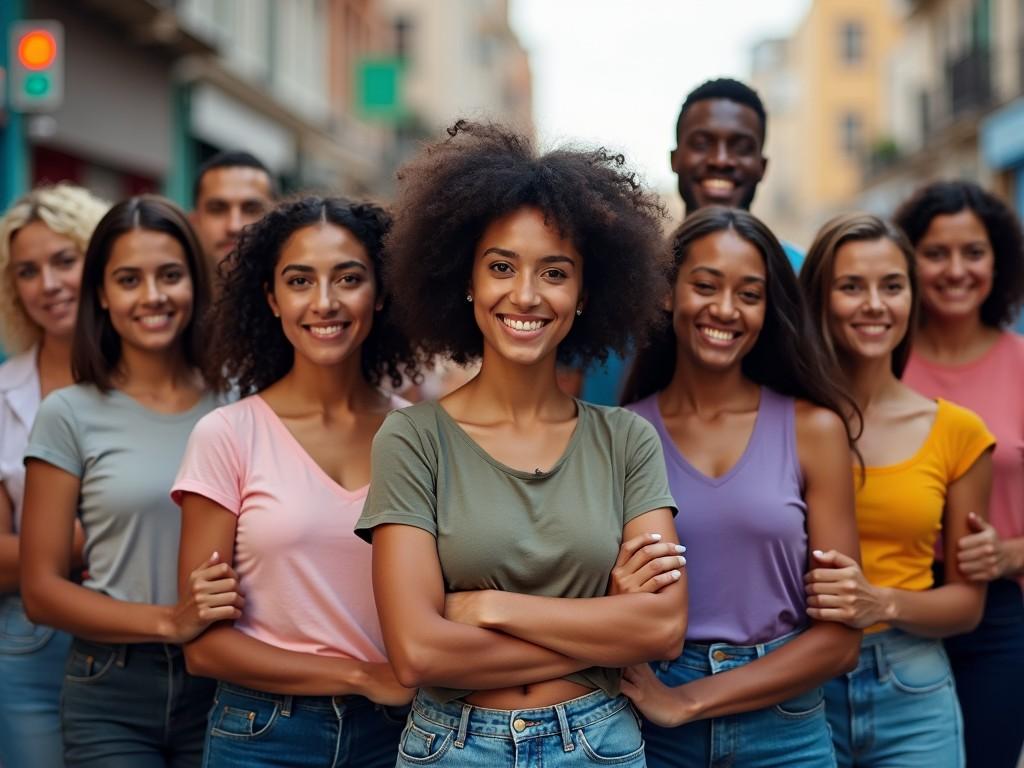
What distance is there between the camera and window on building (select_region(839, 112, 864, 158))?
4666 cm

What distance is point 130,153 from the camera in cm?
1521

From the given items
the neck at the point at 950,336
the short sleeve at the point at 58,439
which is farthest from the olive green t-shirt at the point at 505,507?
the neck at the point at 950,336

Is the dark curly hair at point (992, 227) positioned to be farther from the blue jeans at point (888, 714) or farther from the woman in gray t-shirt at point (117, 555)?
the woman in gray t-shirt at point (117, 555)

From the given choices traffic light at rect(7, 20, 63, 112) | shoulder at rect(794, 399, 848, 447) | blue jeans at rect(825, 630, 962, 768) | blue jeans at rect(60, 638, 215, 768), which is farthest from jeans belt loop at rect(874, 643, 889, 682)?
traffic light at rect(7, 20, 63, 112)

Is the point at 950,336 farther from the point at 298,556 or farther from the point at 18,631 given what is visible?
the point at 18,631

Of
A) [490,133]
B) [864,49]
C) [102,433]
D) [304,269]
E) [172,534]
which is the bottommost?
[172,534]

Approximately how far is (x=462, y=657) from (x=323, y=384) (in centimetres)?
107

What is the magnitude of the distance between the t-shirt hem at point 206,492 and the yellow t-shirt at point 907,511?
1.76 metres

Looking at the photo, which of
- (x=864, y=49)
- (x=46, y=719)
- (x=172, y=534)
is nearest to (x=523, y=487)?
(x=172, y=534)

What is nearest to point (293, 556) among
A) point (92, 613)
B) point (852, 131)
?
point (92, 613)

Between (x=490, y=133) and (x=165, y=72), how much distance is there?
14540mm

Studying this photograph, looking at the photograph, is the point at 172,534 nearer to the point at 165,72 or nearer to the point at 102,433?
the point at 102,433

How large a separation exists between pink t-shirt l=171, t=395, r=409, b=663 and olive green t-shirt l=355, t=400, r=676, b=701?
33cm

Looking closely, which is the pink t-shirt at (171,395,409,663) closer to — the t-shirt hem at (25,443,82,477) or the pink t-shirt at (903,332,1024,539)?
the t-shirt hem at (25,443,82,477)
